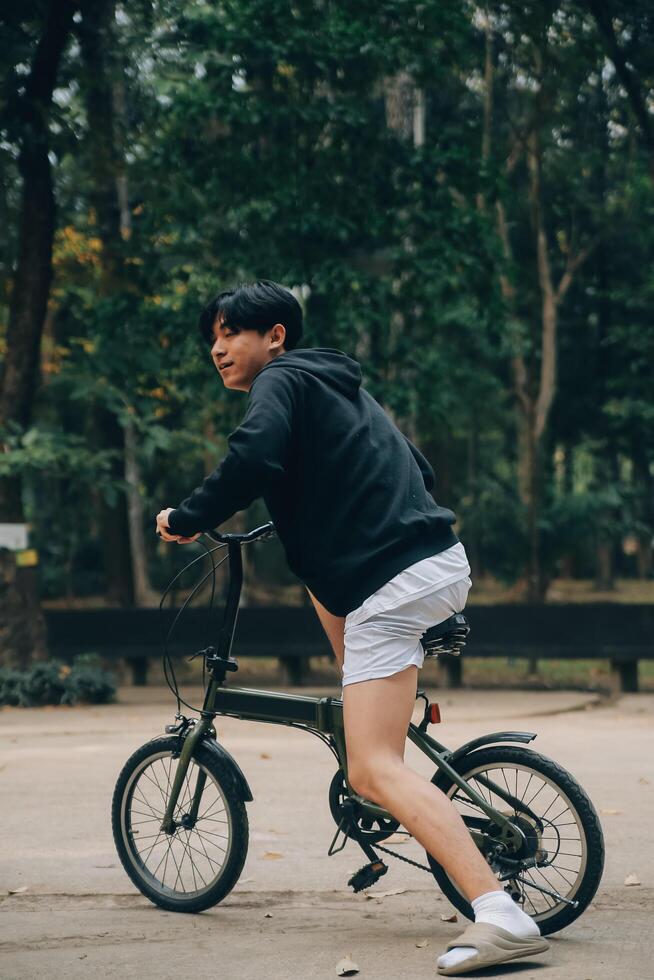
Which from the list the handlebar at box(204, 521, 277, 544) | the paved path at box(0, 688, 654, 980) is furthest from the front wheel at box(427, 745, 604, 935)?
the handlebar at box(204, 521, 277, 544)

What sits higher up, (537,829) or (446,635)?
(446,635)

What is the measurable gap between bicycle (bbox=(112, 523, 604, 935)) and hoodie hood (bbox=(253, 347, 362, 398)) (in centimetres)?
55

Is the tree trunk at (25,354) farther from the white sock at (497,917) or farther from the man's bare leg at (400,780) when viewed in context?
the white sock at (497,917)

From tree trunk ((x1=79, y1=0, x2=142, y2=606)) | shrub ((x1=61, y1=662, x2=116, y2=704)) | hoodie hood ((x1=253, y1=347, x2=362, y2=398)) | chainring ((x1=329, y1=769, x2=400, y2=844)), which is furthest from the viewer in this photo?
tree trunk ((x1=79, y1=0, x2=142, y2=606))

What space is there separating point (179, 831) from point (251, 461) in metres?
1.48

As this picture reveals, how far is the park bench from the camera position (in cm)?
1295

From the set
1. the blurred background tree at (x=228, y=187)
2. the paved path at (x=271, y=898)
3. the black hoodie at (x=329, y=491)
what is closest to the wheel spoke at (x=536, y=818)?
the paved path at (x=271, y=898)

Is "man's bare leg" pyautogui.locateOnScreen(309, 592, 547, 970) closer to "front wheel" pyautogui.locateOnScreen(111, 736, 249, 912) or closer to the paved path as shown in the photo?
the paved path

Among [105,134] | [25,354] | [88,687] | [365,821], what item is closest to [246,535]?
[365,821]

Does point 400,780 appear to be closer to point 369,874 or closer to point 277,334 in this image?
point 369,874

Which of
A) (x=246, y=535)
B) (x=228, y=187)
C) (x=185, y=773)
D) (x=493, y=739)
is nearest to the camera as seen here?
(x=493, y=739)

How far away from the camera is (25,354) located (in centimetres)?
1222

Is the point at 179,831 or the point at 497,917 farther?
the point at 179,831

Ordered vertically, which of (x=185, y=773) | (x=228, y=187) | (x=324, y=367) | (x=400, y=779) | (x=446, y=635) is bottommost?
(x=185, y=773)
